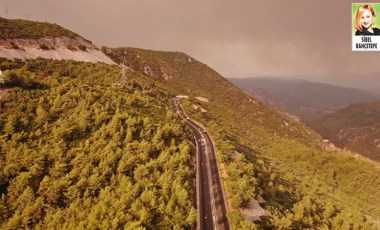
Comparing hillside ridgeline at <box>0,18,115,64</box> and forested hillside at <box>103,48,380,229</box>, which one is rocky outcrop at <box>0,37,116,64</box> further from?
forested hillside at <box>103,48,380,229</box>

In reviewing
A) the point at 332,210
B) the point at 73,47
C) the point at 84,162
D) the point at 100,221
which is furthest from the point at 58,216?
the point at 73,47

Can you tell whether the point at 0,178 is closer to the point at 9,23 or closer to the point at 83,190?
the point at 83,190

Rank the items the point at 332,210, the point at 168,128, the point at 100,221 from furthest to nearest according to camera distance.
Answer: the point at 332,210
the point at 168,128
the point at 100,221

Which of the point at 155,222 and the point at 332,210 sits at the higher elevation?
the point at 155,222

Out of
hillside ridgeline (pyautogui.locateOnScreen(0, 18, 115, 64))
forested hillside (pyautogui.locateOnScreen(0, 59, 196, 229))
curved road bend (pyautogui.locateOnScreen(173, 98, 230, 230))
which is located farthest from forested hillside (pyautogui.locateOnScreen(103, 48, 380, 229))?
hillside ridgeline (pyautogui.locateOnScreen(0, 18, 115, 64))

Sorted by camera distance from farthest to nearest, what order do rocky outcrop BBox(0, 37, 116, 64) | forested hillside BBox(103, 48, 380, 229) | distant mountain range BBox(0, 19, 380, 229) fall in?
1. rocky outcrop BBox(0, 37, 116, 64)
2. forested hillside BBox(103, 48, 380, 229)
3. distant mountain range BBox(0, 19, 380, 229)

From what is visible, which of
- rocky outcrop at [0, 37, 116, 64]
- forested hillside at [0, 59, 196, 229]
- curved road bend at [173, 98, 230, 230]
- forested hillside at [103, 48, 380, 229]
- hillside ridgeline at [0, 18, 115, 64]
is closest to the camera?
forested hillside at [0, 59, 196, 229]
